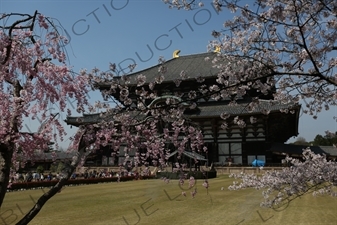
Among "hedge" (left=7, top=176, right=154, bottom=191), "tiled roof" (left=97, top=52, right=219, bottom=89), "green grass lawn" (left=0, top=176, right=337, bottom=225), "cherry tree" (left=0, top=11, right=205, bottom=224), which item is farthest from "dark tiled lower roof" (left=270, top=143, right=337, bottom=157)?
"cherry tree" (left=0, top=11, right=205, bottom=224)

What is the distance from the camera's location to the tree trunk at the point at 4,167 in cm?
413

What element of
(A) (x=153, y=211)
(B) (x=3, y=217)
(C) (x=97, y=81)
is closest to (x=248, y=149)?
(A) (x=153, y=211)

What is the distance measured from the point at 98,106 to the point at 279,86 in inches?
140

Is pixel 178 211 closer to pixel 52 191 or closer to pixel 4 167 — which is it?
pixel 52 191

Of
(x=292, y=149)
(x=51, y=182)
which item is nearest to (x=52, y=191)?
(x=51, y=182)

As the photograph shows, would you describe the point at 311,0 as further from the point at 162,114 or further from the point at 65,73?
the point at 65,73

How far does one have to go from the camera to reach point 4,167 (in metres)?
4.21

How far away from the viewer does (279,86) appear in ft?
21.5

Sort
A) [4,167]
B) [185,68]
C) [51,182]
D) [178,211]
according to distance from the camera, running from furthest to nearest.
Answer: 1. [185,68]
2. [51,182]
3. [178,211]
4. [4,167]

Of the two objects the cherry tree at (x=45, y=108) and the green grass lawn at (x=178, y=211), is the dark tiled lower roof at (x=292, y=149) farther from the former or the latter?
the cherry tree at (x=45, y=108)

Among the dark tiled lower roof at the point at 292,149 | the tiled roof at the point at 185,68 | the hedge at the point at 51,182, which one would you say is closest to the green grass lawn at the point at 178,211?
the hedge at the point at 51,182

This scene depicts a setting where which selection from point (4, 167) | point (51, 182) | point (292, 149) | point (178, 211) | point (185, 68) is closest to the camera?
point (4, 167)

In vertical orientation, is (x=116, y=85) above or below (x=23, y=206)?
above

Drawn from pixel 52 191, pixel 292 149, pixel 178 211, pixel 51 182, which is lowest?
pixel 51 182
